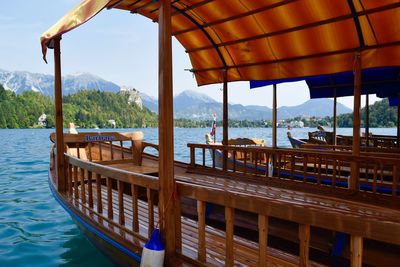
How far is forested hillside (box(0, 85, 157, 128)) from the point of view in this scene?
91875 mm

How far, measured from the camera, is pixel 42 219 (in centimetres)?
745

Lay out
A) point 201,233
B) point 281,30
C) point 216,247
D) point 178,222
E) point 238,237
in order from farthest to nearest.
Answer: point 281,30 < point 238,237 < point 216,247 < point 178,222 < point 201,233

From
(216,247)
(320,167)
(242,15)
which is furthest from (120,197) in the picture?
(320,167)

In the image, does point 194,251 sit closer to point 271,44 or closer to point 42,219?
point 271,44

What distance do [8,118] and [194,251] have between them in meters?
102

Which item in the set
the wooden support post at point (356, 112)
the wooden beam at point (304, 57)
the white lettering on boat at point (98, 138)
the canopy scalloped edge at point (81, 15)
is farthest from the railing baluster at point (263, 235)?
the white lettering on boat at point (98, 138)

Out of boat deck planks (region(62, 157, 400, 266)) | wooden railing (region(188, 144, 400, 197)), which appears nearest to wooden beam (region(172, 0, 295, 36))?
wooden railing (region(188, 144, 400, 197))

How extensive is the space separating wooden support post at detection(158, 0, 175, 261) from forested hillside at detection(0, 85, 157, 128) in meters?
89.8

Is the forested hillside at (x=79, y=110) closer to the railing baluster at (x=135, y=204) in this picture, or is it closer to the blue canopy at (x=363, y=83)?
the blue canopy at (x=363, y=83)

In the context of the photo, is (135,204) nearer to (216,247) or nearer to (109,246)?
(109,246)

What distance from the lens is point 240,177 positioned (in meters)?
6.43

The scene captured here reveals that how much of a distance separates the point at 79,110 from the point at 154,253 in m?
104

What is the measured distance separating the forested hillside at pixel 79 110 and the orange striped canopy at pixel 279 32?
86733mm

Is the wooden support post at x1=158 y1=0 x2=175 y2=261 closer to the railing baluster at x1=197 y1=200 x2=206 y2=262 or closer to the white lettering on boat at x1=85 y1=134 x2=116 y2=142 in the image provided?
the railing baluster at x1=197 y1=200 x2=206 y2=262
